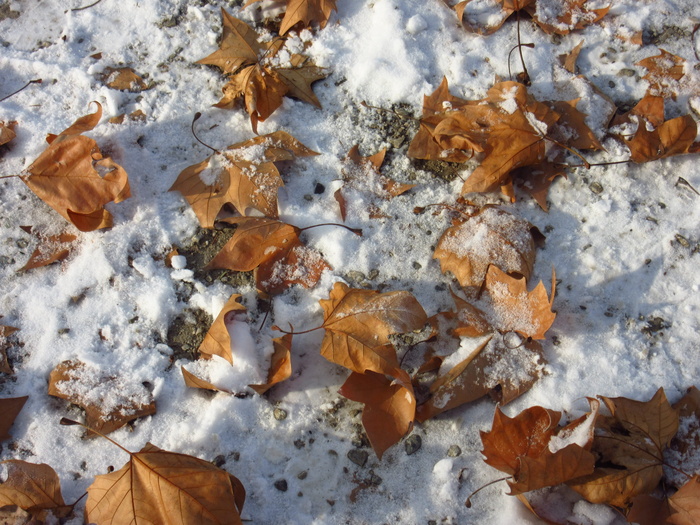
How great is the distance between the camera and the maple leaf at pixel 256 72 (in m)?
2.13

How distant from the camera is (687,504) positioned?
5.08 feet

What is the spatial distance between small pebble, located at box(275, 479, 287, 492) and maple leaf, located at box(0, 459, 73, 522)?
626 mm

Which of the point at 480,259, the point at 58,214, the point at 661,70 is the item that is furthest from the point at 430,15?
the point at 58,214

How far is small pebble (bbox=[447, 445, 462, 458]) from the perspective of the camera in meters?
1.72

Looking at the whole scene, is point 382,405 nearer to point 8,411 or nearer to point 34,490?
point 34,490

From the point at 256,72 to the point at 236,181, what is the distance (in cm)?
49

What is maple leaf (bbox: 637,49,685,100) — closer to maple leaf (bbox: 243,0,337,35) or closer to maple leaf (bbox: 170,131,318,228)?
maple leaf (bbox: 243,0,337,35)

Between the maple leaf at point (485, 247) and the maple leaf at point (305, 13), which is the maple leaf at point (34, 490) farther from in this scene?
the maple leaf at point (305, 13)

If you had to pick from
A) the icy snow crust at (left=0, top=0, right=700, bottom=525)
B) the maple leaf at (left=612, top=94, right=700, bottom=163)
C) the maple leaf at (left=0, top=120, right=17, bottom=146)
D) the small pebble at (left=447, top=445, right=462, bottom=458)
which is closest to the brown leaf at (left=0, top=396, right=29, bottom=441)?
the icy snow crust at (left=0, top=0, right=700, bottom=525)

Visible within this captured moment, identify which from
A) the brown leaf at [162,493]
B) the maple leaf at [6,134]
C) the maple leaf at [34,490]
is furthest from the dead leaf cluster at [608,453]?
the maple leaf at [6,134]

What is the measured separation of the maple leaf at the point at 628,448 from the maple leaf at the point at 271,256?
1068 millimetres

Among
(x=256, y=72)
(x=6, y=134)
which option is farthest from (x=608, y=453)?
(x=6, y=134)

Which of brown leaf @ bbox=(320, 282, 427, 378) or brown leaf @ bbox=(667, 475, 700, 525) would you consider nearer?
brown leaf @ bbox=(667, 475, 700, 525)

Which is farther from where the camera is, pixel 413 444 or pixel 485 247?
pixel 485 247
